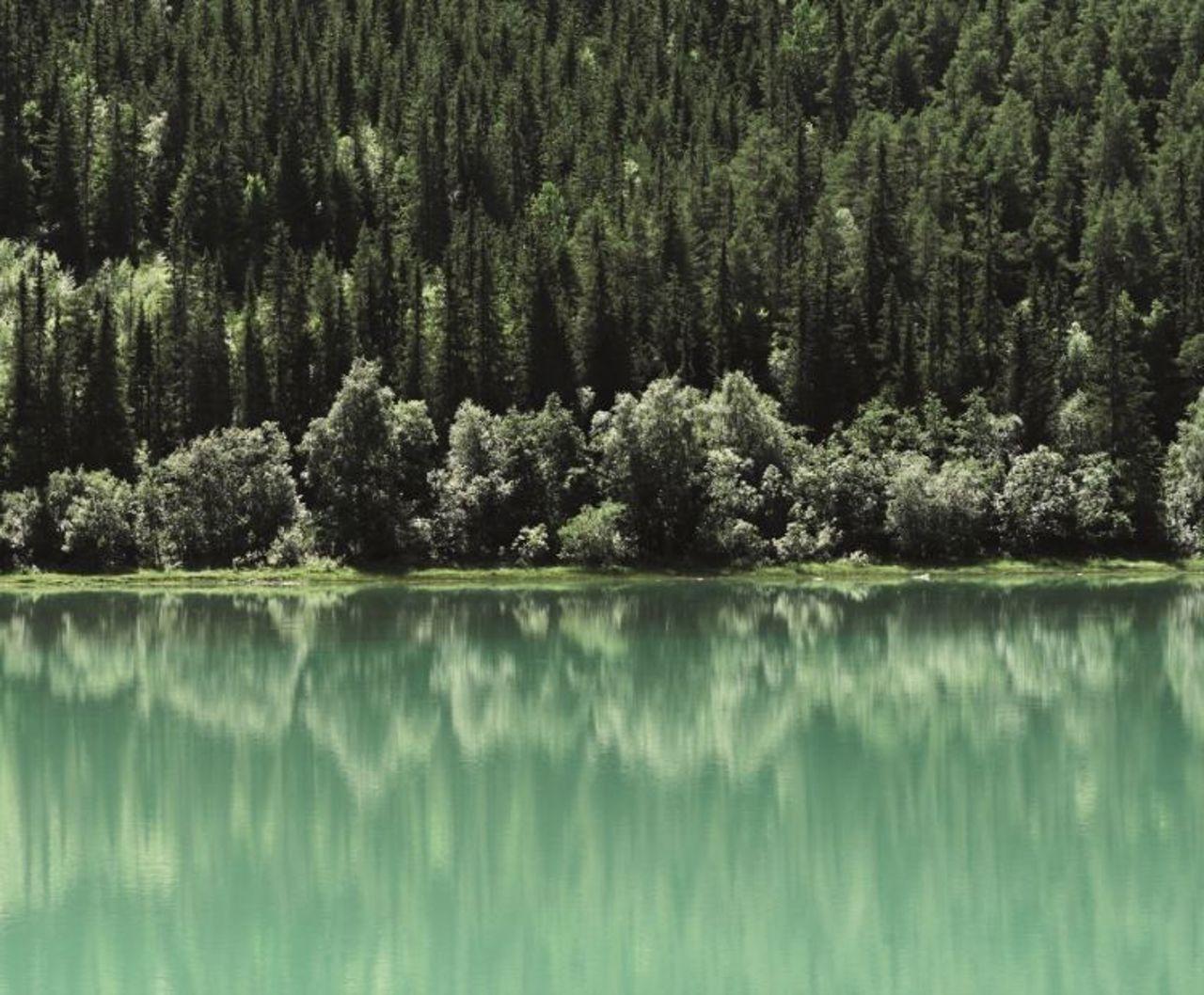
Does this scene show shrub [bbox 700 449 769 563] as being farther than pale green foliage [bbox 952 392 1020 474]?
No

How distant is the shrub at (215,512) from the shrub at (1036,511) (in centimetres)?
5063

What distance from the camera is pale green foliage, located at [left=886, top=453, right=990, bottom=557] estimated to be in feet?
389

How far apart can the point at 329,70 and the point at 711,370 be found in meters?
75.8

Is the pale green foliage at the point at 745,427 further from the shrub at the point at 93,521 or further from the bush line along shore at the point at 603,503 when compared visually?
the shrub at the point at 93,521

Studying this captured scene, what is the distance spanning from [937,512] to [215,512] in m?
51.1

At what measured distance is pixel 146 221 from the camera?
174375 millimetres

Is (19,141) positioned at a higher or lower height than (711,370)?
higher

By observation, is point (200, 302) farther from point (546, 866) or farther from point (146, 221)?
point (546, 866)

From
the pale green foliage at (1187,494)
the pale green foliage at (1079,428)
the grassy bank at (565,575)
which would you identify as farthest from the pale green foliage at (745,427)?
the pale green foliage at (1187,494)

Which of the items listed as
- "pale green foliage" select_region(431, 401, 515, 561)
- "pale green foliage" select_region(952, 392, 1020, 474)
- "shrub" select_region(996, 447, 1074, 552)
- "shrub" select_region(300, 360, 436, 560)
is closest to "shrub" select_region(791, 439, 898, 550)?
"shrub" select_region(996, 447, 1074, 552)

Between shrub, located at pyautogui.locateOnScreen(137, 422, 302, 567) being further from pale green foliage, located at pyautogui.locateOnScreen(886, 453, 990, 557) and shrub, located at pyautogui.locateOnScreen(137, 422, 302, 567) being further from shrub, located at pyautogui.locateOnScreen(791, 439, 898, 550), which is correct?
pale green foliage, located at pyautogui.locateOnScreen(886, 453, 990, 557)

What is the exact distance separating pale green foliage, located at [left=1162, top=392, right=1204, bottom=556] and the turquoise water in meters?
49.0

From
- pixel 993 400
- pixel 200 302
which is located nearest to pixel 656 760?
pixel 993 400

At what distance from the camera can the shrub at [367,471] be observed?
120312mm
